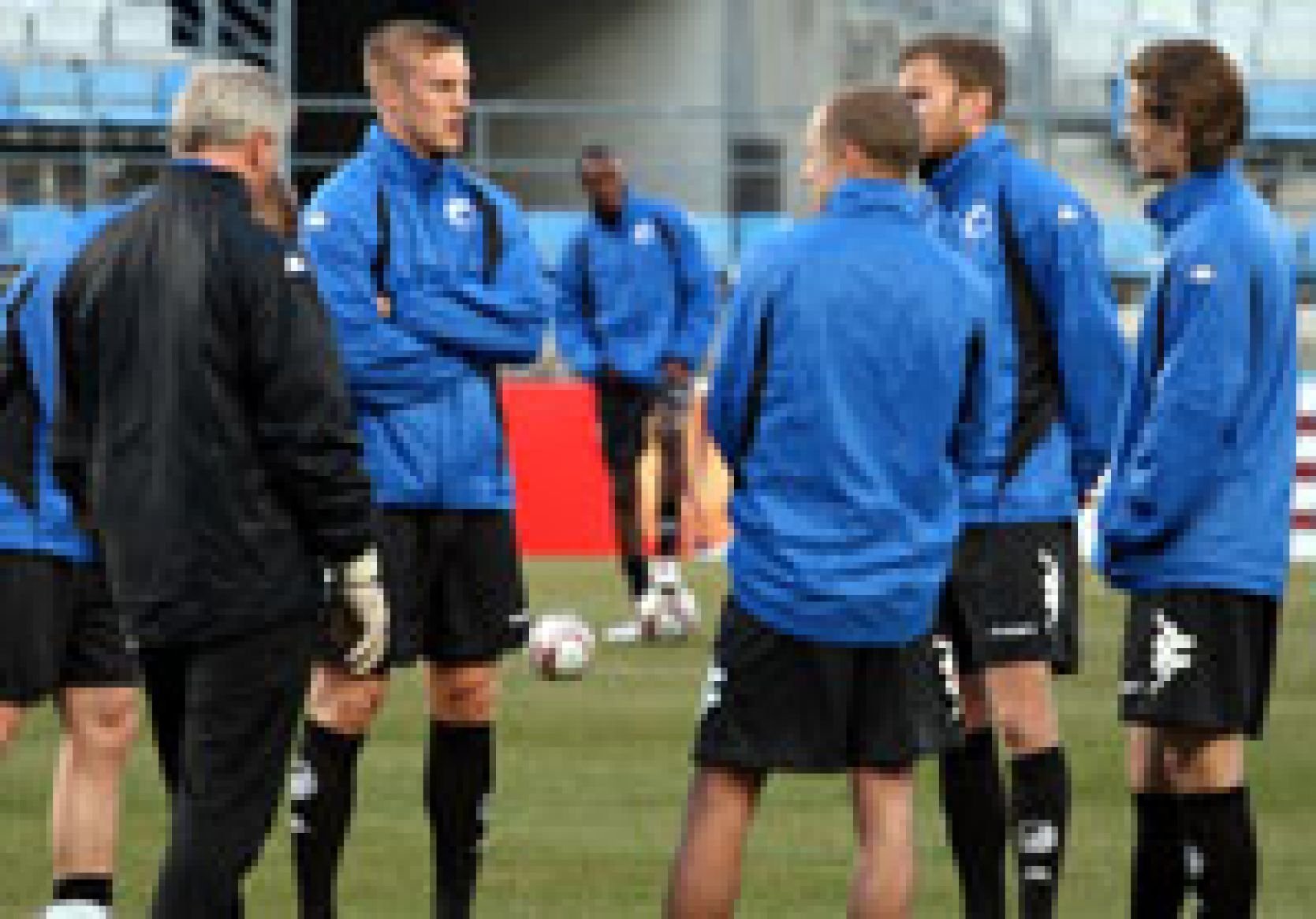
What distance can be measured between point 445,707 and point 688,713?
515cm

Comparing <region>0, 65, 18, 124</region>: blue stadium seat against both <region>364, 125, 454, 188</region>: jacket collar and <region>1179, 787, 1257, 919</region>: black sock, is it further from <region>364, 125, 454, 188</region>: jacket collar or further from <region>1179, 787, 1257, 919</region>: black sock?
<region>1179, 787, 1257, 919</region>: black sock

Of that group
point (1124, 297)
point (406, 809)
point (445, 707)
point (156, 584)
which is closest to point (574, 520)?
point (1124, 297)

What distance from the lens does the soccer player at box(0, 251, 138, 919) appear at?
27.7 feet

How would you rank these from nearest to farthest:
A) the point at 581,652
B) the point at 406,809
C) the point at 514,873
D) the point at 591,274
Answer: the point at 514,873 < the point at 406,809 < the point at 581,652 < the point at 591,274

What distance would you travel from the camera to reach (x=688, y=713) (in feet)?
46.0

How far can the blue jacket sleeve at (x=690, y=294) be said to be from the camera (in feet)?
58.9

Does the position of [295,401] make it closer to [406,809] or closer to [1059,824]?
[1059,824]

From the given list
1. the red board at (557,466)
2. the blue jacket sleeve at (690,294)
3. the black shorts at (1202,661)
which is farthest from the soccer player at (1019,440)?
the red board at (557,466)

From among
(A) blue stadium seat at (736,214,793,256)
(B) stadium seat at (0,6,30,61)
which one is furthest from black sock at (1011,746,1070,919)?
(B) stadium seat at (0,6,30,61)

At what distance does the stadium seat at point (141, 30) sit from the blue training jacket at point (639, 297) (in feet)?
46.3

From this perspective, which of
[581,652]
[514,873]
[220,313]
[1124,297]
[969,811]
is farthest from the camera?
[1124,297]

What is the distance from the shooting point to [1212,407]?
747cm

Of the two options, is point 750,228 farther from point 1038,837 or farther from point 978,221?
point 1038,837

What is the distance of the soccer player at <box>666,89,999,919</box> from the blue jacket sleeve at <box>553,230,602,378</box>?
10.8m
